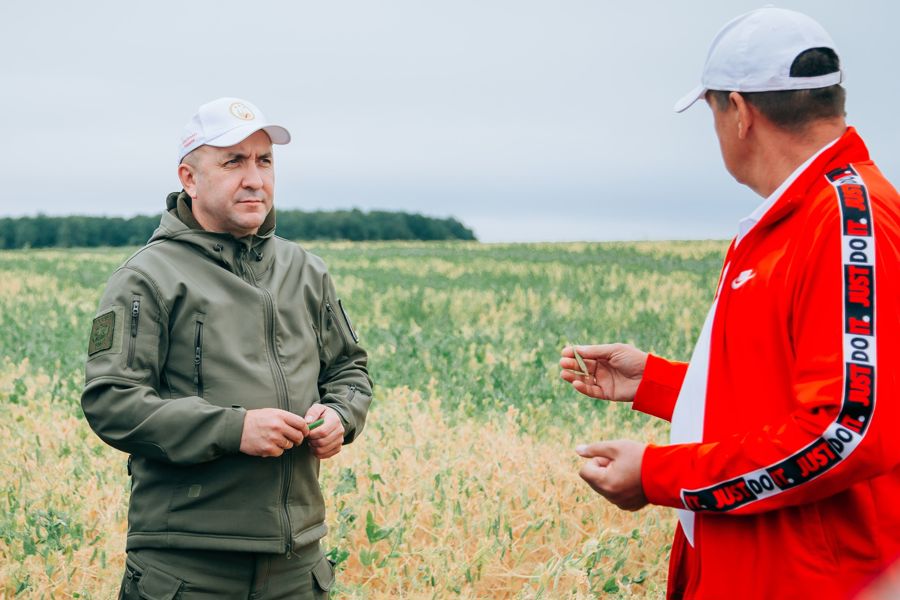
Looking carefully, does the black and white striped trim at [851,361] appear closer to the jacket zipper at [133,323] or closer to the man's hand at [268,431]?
the man's hand at [268,431]

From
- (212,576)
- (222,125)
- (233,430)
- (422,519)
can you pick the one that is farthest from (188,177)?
(422,519)

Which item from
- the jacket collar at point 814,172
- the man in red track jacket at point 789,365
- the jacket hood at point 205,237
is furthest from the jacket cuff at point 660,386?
the jacket hood at point 205,237

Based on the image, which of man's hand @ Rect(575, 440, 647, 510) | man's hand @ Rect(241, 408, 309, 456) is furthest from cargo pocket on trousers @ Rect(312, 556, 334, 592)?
man's hand @ Rect(575, 440, 647, 510)

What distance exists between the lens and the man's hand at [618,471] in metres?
2.73

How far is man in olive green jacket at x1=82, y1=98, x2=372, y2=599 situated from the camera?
10.7 ft

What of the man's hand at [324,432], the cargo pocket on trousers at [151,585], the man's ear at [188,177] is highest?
the man's ear at [188,177]

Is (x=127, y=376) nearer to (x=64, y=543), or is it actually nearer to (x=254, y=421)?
(x=254, y=421)

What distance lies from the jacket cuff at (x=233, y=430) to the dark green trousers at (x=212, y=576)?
405mm

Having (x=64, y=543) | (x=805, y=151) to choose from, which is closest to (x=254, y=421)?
(x=805, y=151)

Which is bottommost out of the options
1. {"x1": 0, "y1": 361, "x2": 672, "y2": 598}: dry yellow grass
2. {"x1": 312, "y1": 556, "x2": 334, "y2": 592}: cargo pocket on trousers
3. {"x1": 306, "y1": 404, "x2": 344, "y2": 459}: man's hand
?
{"x1": 0, "y1": 361, "x2": 672, "y2": 598}: dry yellow grass

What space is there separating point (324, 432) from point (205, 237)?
30.9 inches

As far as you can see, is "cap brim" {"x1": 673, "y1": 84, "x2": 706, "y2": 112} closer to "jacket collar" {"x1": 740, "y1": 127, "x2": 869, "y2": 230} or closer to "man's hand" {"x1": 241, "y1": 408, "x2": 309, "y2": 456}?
"jacket collar" {"x1": 740, "y1": 127, "x2": 869, "y2": 230}

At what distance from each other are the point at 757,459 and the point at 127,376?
6.36 ft

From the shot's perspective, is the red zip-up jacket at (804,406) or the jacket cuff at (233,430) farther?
the jacket cuff at (233,430)
